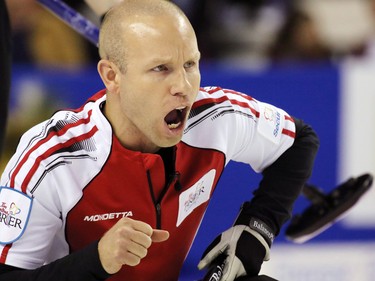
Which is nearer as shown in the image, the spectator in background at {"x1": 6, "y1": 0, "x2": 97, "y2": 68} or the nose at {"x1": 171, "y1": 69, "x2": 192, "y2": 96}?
the nose at {"x1": 171, "y1": 69, "x2": 192, "y2": 96}

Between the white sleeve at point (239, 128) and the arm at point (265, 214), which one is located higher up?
the white sleeve at point (239, 128)

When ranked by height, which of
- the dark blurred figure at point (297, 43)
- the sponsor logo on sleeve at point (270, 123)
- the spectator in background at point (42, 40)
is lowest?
the sponsor logo on sleeve at point (270, 123)

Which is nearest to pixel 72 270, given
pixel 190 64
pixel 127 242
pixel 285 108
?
pixel 127 242

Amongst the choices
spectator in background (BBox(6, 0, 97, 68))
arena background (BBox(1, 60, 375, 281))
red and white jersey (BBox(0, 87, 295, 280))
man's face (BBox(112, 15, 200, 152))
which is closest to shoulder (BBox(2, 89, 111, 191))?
red and white jersey (BBox(0, 87, 295, 280))

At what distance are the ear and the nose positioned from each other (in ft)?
0.54

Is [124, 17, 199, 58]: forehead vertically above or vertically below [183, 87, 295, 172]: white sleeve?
above

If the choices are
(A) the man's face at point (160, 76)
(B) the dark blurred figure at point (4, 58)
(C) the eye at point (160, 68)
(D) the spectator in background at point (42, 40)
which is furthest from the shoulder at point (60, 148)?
(D) the spectator in background at point (42, 40)

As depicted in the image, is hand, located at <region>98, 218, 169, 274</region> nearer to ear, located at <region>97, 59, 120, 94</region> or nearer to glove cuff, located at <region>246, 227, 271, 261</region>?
ear, located at <region>97, 59, 120, 94</region>

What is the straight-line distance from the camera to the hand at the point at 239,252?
262 cm

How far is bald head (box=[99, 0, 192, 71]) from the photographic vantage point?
2375 millimetres

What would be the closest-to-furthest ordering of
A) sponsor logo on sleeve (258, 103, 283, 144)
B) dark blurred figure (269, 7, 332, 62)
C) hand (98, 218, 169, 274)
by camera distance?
hand (98, 218, 169, 274) → sponsor logo on sleeve (258, 103, 283, 144) → dark blurred figure (269, 7, 332, 62)

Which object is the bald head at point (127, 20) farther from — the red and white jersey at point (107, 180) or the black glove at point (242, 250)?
the black glove at point (242, 250)

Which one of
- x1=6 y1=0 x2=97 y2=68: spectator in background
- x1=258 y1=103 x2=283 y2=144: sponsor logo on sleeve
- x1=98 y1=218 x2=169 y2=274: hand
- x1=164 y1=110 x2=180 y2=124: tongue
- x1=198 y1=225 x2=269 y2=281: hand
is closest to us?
x1=98 y1=218 x2=169 y2=274: hand

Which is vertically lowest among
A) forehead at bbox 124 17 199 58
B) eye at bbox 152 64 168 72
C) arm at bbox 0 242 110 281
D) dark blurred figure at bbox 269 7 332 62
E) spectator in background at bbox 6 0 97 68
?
arm at bbox 0 242 110 281
